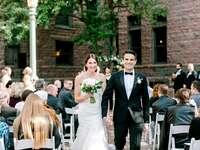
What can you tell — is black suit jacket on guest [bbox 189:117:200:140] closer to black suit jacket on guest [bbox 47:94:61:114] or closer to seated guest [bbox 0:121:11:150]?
seated guest [bbox 0:121:11:150]

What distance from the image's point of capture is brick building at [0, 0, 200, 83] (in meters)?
25.9

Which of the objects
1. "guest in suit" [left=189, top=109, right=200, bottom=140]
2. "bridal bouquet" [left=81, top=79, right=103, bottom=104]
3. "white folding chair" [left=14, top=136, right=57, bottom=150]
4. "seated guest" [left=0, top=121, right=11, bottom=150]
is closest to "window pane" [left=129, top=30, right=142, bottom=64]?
"bridal bouquet" [left=81, top=79, right=103, bottom=104]

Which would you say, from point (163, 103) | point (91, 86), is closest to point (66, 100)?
point (163, 103)

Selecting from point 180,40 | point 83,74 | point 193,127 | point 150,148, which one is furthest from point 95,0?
point 193,127

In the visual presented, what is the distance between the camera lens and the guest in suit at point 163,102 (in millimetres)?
11133

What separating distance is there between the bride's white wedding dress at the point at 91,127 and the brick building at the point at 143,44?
16.2 metres

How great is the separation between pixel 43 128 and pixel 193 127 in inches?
89.8

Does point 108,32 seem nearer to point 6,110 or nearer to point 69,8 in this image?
point 69,8

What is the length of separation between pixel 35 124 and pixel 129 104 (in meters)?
2.21

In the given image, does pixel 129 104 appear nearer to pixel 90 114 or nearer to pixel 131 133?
pixel 131 133

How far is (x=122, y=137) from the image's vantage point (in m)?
8.71

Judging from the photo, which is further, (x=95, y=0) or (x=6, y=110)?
(x=95, y=0)

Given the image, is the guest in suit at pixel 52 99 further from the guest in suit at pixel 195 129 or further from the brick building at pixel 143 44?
the brick building at pixel 143 44

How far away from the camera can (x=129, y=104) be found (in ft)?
28.4
